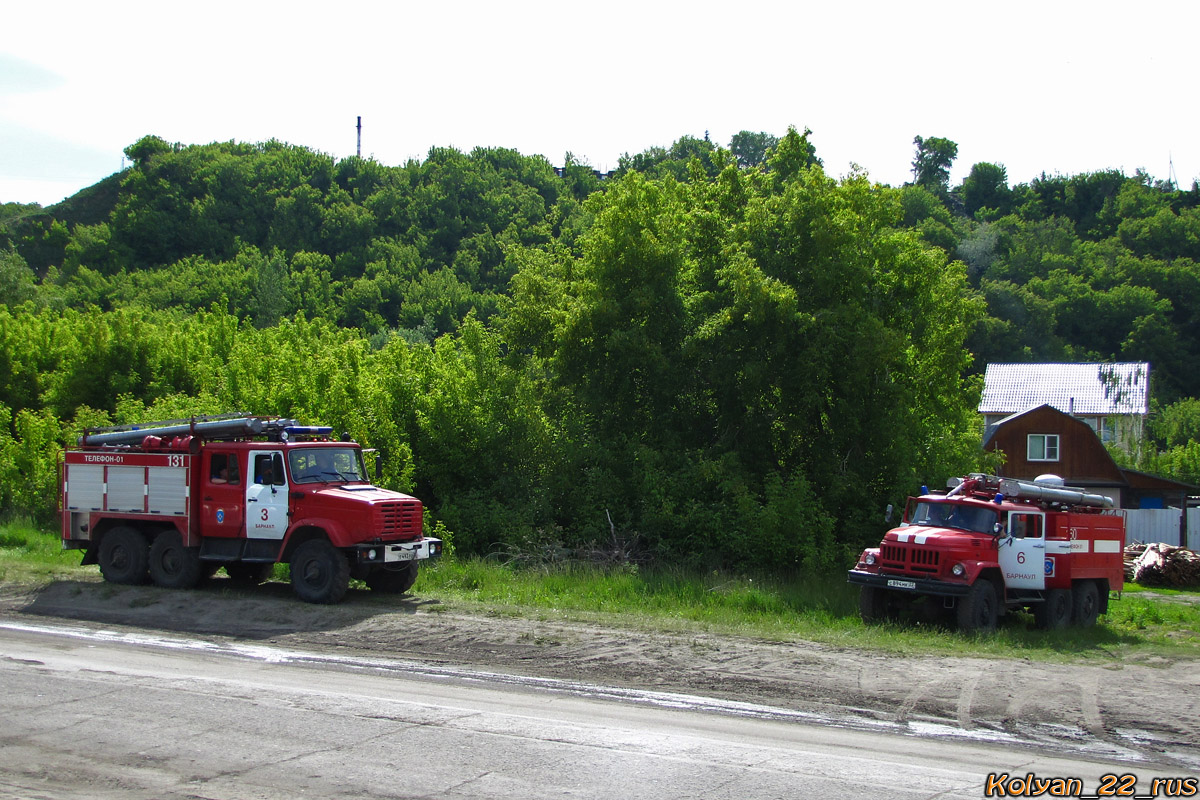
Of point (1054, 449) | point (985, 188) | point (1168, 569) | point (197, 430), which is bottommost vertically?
point (1168, 569)

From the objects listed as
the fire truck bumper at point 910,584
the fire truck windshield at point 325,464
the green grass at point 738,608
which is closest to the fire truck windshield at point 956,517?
the fire truck bumper at point 910,584

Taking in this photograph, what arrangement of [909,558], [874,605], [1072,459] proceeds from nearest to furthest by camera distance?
[909,558], [874,605], [1072,459]

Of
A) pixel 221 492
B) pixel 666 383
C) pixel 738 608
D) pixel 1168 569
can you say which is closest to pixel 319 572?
pixel 221 492

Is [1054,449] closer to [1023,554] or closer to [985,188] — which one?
[1023,554]

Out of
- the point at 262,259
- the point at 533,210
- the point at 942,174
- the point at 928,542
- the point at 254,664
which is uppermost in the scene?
the point at 942,174

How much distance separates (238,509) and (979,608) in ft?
40.3

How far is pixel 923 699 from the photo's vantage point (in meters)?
10.9

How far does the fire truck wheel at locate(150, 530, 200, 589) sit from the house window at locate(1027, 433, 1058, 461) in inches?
1516

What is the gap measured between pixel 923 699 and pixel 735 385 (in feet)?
42.5

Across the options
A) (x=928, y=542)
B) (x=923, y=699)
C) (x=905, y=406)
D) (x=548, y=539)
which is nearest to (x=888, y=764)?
(x=923, y=699)

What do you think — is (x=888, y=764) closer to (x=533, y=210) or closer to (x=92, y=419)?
(x=92, y=419)

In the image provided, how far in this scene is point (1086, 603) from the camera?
1744 cm

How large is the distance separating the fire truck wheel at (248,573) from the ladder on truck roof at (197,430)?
2599 mm

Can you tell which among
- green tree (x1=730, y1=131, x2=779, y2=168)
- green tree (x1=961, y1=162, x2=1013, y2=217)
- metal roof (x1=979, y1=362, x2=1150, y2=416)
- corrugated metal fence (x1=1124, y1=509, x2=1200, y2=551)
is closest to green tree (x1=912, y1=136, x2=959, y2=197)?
green tree (x1=961, y1=162, x2=1013, y2=217)
